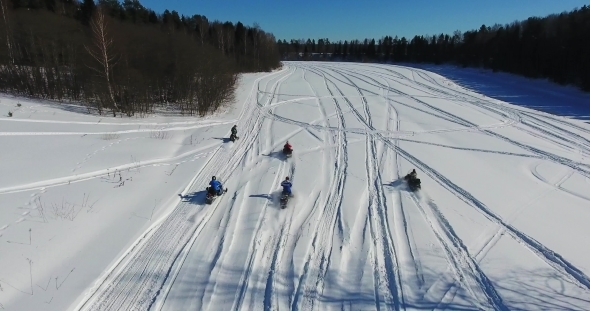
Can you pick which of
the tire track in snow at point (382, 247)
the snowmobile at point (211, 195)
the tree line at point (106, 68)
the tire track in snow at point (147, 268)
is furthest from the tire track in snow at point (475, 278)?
the tree line at point (106, 68)

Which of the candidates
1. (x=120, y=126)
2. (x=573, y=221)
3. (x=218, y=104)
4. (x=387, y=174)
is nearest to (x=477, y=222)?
(x=573, y=221)

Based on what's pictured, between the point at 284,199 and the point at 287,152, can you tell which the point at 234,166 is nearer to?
the point at 287,152

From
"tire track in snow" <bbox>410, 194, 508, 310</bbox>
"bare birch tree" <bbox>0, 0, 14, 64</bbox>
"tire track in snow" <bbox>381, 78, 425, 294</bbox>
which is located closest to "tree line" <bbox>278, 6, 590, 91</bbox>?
"tire track in snow" <bbox>381, 78, 425, 294</bbox>

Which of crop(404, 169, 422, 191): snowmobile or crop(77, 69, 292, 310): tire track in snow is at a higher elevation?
crop(404, 169, 422, 191): snowmobile

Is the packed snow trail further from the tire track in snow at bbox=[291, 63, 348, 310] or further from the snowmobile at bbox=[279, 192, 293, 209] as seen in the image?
the snowmobile at bbox=[279, 192, 293, 209]

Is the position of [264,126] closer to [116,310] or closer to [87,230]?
[87,230]

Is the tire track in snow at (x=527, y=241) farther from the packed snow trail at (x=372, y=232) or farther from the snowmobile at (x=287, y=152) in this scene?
the snowmobile at (x=287, y=152)

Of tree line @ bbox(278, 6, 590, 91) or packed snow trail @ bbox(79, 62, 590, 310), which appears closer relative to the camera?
packed snow trail @ bbox(79, 62, 590, 310)
